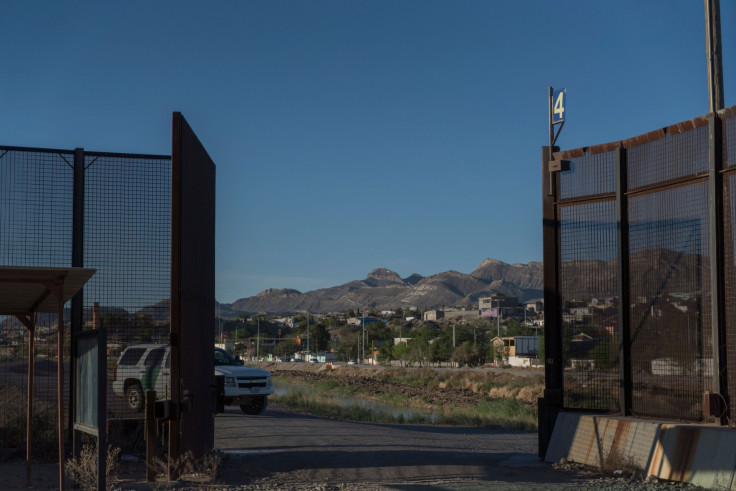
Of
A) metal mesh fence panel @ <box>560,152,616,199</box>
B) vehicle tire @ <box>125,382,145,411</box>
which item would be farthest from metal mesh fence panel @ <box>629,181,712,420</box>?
vehicle tire @ <box>125,382,145,411</box>

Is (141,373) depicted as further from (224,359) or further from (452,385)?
(452,385)

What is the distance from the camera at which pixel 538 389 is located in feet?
141

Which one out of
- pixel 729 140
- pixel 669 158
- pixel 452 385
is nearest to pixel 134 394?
pixel 669 158

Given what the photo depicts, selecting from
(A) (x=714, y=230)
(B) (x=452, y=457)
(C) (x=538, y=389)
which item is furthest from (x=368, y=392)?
(A) (x=714, y=230)

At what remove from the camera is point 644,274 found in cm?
1159

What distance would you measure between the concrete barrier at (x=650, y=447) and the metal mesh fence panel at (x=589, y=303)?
0.50 metres

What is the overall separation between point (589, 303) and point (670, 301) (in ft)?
4.82

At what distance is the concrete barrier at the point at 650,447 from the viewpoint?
31.2ft

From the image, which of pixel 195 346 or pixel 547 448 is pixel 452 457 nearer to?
pixel 547 448

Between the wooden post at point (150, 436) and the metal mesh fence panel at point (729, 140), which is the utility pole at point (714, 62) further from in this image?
the wooden post at point (150, 436)

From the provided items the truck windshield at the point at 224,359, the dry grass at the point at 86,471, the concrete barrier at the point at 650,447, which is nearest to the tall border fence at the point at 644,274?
the concrete barrier at the point at 650,447

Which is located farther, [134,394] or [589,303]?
[134,394]

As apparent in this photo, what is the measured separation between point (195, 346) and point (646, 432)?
630cm

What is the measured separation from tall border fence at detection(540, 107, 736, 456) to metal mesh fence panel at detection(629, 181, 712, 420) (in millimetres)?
16
